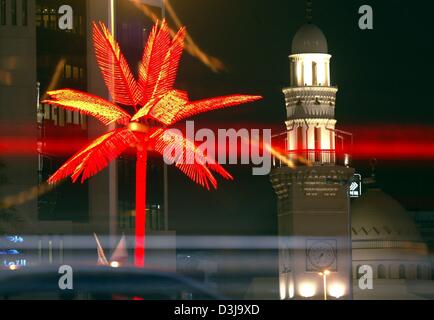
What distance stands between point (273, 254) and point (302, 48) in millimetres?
32929

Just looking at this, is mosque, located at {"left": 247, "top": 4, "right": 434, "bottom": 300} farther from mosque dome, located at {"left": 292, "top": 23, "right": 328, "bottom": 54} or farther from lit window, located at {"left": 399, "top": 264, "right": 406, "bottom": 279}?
lit window, located at {"left": 399, "top": 264, "right": 406, "bottom": 279}

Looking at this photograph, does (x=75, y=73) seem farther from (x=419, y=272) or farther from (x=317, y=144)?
(x=419, y=272)

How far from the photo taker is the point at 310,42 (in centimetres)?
12794

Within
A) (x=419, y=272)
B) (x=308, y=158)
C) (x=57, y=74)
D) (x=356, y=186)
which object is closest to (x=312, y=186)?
(x=308, y=158)

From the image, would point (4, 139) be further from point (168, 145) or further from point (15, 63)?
point (168, 145)

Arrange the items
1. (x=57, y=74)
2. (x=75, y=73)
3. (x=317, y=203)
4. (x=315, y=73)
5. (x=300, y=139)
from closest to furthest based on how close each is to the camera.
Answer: (x=57, y=74) < (x=75, y=73) < (x=315, y=73) < (x=300, y=139) < (x=317, y=203)

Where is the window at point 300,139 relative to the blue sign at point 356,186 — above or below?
above

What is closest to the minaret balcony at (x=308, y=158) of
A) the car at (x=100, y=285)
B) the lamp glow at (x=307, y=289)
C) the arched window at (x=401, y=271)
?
the lamp glow at (x=307, y=289)

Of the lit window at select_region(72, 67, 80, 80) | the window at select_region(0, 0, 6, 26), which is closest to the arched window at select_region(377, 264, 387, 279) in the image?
the lit window at select_region(72, 67, 80, 80)

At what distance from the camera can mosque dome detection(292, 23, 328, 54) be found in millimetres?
127625

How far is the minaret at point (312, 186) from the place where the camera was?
422ft

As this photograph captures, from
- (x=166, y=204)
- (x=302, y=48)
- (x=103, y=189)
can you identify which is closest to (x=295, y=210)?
(x=302, y=48)

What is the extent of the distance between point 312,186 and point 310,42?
13878 mm
